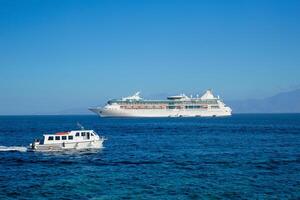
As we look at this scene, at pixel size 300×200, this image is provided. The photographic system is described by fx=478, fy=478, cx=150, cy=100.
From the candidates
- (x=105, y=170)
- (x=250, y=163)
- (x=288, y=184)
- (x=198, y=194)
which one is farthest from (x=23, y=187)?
(x=250, y=163)

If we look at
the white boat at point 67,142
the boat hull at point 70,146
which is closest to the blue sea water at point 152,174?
the boat hull at point 70,146

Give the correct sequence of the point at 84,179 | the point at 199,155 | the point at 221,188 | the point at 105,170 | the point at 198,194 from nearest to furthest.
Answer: the point at 198,194
the point at 221,188
the point at 84,179
the point at 105,170
the point at 199,155

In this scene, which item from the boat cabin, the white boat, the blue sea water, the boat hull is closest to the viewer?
the blue sea water

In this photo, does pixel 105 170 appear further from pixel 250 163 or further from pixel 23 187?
pixel 250 163

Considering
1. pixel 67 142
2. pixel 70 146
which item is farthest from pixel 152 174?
pixel 70 146

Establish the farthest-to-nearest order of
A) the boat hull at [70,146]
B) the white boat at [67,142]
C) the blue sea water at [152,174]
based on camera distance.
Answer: the white boat at [67,142] < the boat hull at [70,146] < the blue sea water at [152,174]

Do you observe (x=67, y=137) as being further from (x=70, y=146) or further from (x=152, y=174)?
(x=152, y=174)

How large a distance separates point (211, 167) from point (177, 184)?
10.6m

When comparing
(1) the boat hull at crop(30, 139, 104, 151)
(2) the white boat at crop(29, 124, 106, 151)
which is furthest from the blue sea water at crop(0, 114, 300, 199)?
(2) the white boat at crop(29, 124, 106, 151)

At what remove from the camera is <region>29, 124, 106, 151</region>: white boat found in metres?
65.2

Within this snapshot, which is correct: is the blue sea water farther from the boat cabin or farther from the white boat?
the boat cabin

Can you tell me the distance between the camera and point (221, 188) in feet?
119

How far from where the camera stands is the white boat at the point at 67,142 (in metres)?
65.2

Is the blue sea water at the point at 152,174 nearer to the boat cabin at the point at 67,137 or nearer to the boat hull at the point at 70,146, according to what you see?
the boat hull at the point at 70,146
